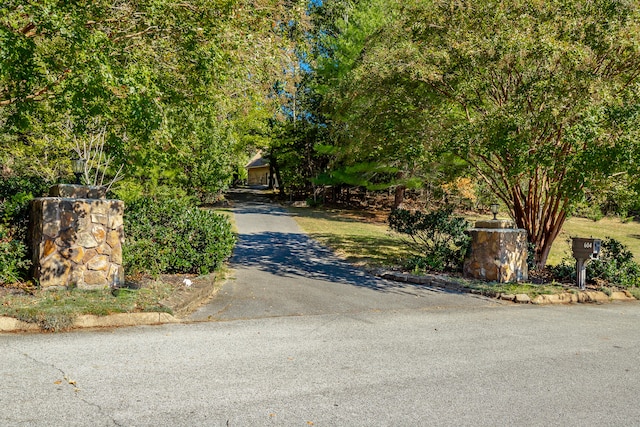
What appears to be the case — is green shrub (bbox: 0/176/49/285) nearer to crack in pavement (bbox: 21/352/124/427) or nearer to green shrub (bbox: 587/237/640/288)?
crack in pavement (bbox: 21/352/124/427)

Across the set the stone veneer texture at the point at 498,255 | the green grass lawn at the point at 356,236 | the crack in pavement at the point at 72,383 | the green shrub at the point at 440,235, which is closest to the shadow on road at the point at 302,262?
the green grass lawn at the point at 356,236

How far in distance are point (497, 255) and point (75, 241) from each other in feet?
24.0

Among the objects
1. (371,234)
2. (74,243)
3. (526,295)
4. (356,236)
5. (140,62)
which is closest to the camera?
(74,243)

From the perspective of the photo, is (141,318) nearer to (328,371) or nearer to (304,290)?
(328,371)

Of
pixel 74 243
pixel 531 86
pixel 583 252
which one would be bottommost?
pixel 583 252

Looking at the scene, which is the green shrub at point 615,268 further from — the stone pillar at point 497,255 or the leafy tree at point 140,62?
the leafy tree at point 140,62

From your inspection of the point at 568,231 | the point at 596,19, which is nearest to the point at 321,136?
the point at 568,231

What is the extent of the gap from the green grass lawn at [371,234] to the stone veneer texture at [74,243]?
5.91 meters

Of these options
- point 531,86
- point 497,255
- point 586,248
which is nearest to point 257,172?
point 497,255

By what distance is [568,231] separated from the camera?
21578mm

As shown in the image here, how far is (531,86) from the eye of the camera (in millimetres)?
8781

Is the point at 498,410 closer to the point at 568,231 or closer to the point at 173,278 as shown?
the point at 173,278

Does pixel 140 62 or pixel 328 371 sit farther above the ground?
pixel 140 62

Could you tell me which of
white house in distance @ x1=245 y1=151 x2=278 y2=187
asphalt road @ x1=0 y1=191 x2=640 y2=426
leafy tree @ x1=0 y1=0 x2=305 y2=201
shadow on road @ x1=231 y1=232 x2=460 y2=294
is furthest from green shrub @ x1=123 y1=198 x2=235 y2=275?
white house in distance @ x1=245 y1=151 x2=278 y2=187
